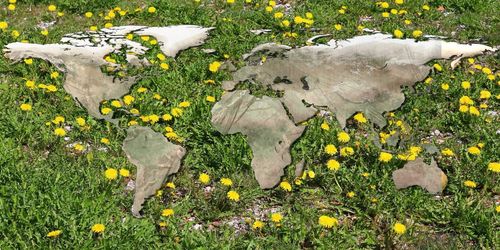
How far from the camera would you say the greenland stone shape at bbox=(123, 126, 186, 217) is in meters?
4.00

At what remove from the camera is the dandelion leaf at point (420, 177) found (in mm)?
4617

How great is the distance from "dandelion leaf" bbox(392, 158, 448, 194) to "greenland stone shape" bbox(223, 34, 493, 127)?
0.77 meters

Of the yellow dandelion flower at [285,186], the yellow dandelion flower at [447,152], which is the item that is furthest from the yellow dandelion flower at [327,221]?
the yellow dandelion flower at [447,152]

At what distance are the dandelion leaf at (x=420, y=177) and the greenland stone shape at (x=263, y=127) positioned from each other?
107 centimetres

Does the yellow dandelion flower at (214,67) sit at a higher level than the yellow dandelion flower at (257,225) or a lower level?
lower

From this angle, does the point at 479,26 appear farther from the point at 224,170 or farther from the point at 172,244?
the point at 172,244

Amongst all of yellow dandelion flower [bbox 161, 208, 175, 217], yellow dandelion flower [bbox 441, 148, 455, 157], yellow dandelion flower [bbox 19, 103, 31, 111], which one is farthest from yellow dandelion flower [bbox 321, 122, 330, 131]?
yellow dandelion flower [bbox 19, 103, 31, 111]

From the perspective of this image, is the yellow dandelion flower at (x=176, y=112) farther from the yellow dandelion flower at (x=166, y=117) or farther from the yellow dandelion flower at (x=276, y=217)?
the yellow dandelion flower at (x=276, y=217)

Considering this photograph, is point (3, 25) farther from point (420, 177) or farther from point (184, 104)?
point (420, 177)

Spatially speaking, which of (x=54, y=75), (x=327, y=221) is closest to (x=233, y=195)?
(x=327, y=221)

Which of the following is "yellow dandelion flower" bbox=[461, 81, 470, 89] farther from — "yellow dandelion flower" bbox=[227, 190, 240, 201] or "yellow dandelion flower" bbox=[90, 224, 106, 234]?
"yellow dandelion flower" bbox=[90, 224, 106, 234]

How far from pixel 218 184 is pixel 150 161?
0.93m

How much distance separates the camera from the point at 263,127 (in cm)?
396

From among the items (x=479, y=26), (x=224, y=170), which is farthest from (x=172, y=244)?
(x=479, y=26)
